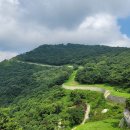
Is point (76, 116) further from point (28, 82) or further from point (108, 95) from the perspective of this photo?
point (28, 82)

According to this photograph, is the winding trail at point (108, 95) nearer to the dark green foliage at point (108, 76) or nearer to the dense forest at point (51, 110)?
the dense forest at point (51, 110)

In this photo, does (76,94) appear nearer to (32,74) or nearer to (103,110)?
(103,110)

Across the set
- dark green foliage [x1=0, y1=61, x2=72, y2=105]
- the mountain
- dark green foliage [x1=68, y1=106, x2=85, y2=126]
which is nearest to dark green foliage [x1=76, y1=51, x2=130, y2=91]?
the mountain

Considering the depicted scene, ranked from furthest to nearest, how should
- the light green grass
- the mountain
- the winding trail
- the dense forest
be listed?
the winding trail < the dense forest < the mountain < the light green grass

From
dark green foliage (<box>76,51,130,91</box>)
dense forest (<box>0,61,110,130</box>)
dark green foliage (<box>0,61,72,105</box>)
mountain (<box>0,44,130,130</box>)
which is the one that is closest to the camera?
mountain (<box>0,44,130,130</box>)

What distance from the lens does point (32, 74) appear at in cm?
19162

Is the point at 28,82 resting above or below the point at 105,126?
above

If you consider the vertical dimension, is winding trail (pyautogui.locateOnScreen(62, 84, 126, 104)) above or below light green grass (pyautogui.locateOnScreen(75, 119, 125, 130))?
above

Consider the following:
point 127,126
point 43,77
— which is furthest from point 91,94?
point 43,77

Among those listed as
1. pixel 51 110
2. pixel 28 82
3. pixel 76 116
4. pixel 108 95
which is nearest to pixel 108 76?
pixel 108 95

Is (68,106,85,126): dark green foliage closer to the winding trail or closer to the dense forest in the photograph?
the dense forest

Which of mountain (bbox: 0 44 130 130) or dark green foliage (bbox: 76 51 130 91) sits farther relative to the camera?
dark green foliage (bbox: 76 51 130 91)

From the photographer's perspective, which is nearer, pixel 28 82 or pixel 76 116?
pixel 76 116

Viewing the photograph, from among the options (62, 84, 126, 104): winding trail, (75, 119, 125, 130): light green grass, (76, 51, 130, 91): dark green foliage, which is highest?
(76, 51, 130, 91): dark green foliage
